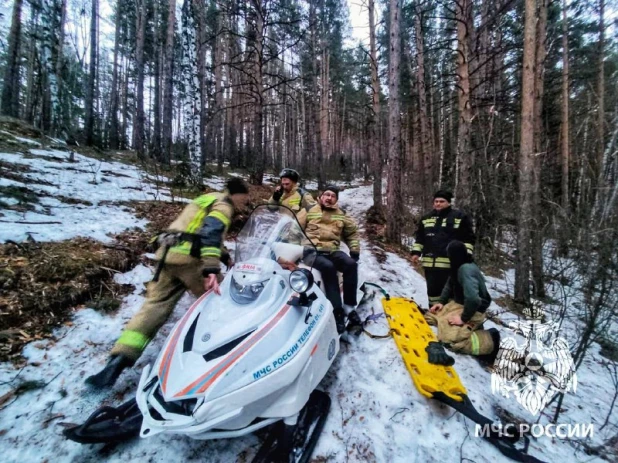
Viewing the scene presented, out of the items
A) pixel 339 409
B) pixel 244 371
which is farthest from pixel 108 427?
pixel 339 409

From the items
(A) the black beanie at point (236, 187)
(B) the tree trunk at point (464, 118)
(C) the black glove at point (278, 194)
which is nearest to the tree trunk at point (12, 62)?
(C) the black glove at point (278, 194)

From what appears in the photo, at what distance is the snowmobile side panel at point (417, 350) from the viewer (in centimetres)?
284

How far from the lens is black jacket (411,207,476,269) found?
468 centimetres

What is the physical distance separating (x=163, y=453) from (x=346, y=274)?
268 cm

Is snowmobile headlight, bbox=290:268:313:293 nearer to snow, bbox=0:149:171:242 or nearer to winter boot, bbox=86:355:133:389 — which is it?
winter boot, bbox=86:355:133:389

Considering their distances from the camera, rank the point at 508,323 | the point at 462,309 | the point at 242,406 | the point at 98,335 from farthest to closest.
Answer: the point at 508,323 → the point at 462,309 → the point at 98,335 → the point at 242,406

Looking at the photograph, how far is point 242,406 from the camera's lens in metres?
1.92

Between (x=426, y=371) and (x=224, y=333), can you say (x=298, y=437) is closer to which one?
(x=224, y=333)

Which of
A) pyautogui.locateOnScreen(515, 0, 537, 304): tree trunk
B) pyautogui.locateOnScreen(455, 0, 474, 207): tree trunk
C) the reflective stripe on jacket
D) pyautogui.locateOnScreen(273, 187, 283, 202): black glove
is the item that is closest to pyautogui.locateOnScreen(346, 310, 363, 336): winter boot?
the reflective stripe on jacket

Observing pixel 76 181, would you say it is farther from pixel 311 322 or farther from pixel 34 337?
pixel 311 322

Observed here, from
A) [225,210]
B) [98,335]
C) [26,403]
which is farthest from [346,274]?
[26,403]

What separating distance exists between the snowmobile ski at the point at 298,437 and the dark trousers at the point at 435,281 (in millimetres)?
2822

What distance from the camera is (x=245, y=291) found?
100 inches

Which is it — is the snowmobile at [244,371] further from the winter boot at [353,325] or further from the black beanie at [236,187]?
the winter boot at [353,325]
